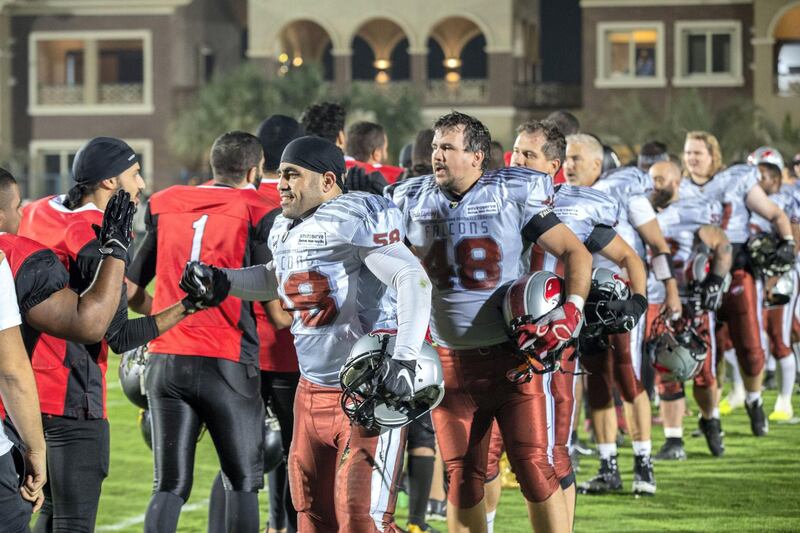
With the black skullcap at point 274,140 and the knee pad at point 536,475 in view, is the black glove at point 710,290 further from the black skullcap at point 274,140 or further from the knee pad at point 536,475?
the knee pad at point 536,475

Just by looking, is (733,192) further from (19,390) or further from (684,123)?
(684,123)

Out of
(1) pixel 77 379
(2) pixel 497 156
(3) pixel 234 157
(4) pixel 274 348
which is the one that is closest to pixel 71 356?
(1) pixel 77 379

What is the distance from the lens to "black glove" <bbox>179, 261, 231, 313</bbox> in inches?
187

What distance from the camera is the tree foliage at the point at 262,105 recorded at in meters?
38.0

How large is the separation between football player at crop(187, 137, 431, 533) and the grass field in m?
2.26

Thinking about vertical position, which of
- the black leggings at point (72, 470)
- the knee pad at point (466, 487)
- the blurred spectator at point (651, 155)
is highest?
the blurred spectator at point (651, 155)

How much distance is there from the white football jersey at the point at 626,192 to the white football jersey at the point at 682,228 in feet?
3.16

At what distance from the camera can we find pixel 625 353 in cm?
766

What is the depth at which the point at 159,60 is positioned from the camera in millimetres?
40312

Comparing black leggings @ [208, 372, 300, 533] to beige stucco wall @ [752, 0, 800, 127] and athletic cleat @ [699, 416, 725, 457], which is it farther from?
beige stucco wall @ [752, 0, 800, 127]

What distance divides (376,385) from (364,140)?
3126mm

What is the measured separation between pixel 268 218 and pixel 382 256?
1.14 metres

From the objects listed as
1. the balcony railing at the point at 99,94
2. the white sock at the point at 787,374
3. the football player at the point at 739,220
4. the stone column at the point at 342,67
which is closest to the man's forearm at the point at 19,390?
the football player at the point at 739,220

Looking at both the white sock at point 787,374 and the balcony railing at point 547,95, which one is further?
the balcony railing at point 547,95
